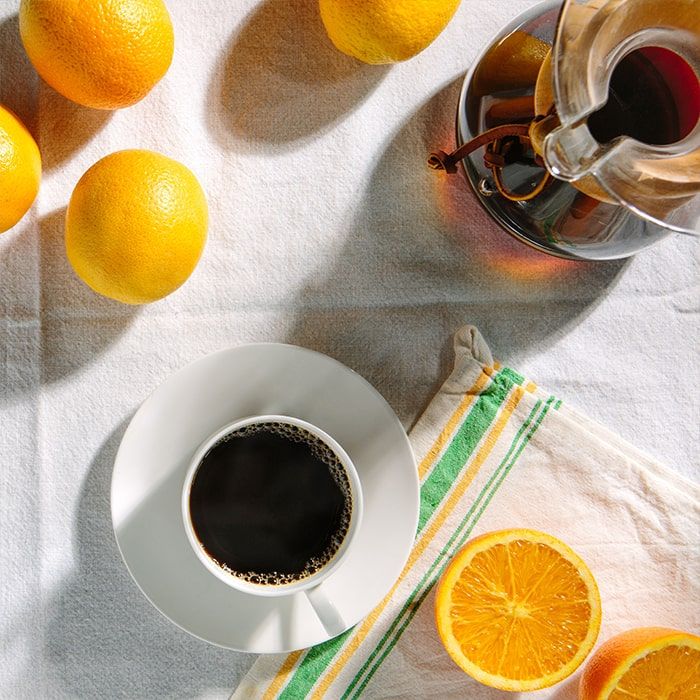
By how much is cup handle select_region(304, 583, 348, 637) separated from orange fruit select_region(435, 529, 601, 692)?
0.32 ft

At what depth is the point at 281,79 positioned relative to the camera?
0.84 m

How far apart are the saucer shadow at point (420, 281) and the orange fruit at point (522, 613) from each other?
16 centimetres

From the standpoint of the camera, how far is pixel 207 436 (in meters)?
0.80

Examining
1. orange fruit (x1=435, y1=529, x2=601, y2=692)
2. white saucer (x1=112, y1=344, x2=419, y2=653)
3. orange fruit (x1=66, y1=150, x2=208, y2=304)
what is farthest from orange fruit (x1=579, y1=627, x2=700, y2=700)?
orange fruit (x1=66, y1=150, x2=208, y2=304)

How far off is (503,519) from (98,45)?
21.9 inches

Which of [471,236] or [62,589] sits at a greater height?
[471,236]

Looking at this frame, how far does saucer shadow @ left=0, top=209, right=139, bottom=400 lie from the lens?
82 centimetres

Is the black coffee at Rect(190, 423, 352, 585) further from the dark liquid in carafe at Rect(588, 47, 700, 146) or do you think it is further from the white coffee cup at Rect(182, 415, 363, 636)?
the dark liquid in carafe at Rect(588, 47, 700, 146)

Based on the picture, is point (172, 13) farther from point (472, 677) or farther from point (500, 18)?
point (472, 677)

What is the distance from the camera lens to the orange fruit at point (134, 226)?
27.9 inches

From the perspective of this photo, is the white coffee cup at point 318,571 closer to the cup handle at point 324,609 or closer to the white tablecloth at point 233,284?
the cup handle at point 324,609

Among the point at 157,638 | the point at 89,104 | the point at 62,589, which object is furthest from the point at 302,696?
the point at 89,104

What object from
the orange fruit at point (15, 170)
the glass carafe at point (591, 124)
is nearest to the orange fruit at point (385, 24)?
the glass carafe at point (591, 124)

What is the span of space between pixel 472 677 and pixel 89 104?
0.62 metres
